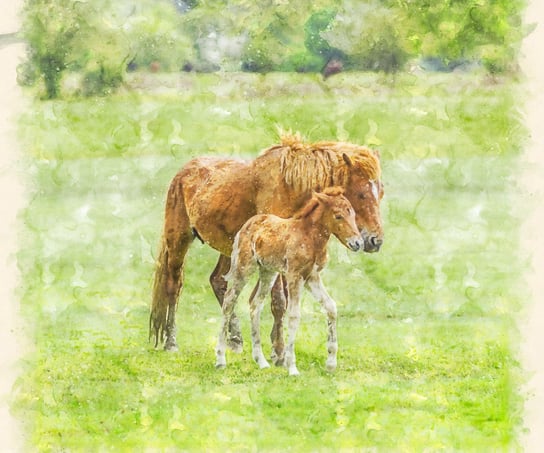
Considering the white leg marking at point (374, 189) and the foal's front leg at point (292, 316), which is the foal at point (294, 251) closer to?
the foal's front leg at point (292, 316)

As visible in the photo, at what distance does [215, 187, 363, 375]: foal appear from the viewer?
606cm

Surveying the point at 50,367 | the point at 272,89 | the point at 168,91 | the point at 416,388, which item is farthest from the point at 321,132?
the point at 50,367

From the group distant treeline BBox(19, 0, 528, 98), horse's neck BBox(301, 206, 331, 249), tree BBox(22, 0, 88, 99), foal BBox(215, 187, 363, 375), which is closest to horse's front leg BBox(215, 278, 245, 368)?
foal BBox(215, 187, 363, 375)

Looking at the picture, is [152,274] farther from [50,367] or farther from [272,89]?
[272,89]

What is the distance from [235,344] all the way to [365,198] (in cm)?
104

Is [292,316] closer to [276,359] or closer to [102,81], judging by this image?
[276,359]

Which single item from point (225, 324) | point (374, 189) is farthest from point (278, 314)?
point (374, 189)

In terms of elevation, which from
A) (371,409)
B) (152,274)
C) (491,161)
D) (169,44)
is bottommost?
(371,409)

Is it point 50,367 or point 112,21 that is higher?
point 112,21

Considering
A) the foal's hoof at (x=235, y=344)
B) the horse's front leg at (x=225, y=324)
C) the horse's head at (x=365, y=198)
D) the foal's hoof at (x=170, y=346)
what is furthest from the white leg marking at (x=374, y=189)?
the foal's hoof at (x=170, y=346)

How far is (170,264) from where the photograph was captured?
6770 mm

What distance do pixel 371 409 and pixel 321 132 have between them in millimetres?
1443

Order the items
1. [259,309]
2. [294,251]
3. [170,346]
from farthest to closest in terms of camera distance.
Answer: [170,346], [259,309], [294,251]

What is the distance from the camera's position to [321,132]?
6.78 meters
